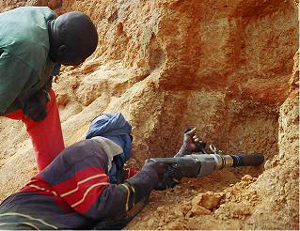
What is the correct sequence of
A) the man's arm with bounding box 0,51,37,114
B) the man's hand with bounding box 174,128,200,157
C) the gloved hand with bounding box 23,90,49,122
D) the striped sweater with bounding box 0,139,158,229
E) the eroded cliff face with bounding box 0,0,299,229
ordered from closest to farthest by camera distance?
the striped sweater with bounding box 0,139,158,229 → the man's arm with bounding box 0,51,37,114 → the gloved hand with bounding box 23,90,49,122 → the man's hand with bounding box 174,128,200,157 → the eroded cliff face with bounding box 0,0,299,229

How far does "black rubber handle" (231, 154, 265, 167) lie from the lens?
245 cm

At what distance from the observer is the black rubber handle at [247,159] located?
2453mm

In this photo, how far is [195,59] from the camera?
9.50ft

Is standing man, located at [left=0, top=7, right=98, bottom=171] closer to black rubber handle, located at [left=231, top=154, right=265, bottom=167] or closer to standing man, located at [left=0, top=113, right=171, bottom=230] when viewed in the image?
standing man, located at [left=0, top=113, right=171, bottom=230]

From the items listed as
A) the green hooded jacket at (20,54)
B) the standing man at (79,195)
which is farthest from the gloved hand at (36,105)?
the standing man at (79,195)

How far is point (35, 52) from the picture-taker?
2.09 meters

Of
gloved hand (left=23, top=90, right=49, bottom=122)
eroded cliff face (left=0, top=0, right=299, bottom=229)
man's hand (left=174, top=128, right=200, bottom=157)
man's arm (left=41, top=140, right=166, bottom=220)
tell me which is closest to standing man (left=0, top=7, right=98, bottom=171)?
gloved hand (left=23, top=90, right=49, bottom=122)

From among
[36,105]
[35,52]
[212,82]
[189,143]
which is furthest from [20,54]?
[212,82]

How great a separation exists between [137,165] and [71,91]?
1637mm

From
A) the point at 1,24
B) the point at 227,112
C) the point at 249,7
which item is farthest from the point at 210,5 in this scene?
the point at 1,24

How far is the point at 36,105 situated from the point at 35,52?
44 cm

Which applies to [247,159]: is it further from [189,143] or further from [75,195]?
[75,195]

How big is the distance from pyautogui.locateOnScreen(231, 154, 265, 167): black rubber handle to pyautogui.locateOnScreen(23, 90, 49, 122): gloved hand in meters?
1.16

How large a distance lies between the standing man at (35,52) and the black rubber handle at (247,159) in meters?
1.04
